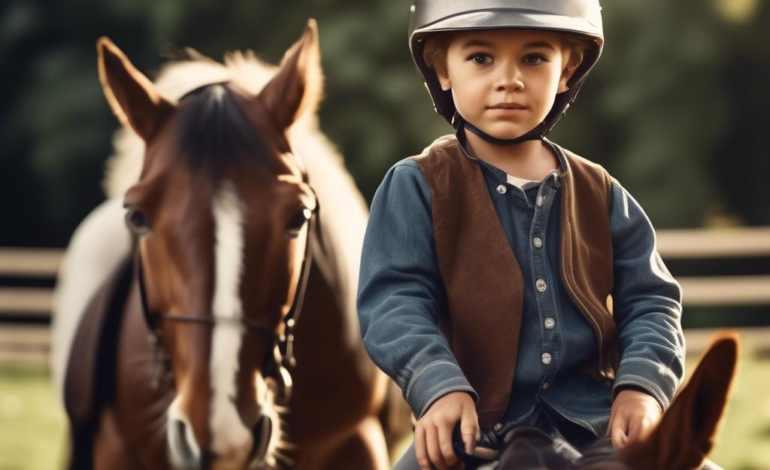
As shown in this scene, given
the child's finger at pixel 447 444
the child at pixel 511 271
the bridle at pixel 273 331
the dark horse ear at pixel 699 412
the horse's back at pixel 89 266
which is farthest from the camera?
the horse's back at pixel 89 266

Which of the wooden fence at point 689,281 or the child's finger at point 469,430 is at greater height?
the child's finger at point 469,430

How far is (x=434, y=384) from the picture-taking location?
6.01 ft

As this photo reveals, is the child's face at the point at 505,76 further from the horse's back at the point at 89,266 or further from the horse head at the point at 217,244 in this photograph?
the horse's back at the point at 89,266

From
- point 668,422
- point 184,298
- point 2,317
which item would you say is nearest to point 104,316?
point 184,298

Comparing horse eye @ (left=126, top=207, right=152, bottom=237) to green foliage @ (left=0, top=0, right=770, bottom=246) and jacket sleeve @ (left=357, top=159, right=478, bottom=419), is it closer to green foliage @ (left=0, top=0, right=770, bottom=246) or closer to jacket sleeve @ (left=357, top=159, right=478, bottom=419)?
jacket sleeve @ (left=357, top=159, right=478, bottom=419)

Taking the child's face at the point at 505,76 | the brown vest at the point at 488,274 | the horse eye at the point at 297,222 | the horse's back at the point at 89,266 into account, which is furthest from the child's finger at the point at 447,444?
the horse's back at the point at 89,266

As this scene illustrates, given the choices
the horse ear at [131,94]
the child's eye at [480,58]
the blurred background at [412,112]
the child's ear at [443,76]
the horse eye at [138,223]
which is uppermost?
the child's eye at [480,58]

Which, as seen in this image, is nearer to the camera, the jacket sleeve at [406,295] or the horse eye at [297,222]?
the jacket sleeve at [406,295]

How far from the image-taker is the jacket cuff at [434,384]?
5.96 ft

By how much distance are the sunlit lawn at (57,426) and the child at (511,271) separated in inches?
114

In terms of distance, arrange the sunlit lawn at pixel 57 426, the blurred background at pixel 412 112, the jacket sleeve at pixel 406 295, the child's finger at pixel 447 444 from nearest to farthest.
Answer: the child's finger at pixel 447 444
the jacket sleeve at pixel 406 295
the sunlit lawn at pixel 57 426
the blurred background at pixel 412 112

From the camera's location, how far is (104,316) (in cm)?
331

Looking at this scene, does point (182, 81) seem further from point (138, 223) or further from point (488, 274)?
point (488, 274)

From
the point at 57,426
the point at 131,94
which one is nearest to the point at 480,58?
the point at 131,94
